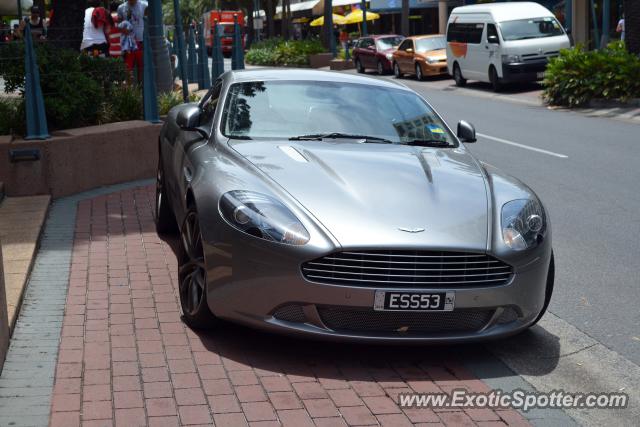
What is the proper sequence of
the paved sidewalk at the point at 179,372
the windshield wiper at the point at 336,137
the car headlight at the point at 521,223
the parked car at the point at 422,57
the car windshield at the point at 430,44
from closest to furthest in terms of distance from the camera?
the paved sidewalk at the point at 179,372 → the car headlight at the point at 521,223 → the windshield wiper at the point at 336,137 → the parked car at the point at 422,57 → the car windshield at the point at 430,44

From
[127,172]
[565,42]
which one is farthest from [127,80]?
[565,42]

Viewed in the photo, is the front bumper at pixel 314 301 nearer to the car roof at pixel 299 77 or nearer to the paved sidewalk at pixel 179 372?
the paved sidewalk at pixel 179 372

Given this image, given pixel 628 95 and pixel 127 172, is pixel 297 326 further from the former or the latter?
pixel 628 95

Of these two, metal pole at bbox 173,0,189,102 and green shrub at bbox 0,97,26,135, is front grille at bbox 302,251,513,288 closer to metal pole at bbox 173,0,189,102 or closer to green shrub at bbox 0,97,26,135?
green shrub at bbox 0,97,26,135

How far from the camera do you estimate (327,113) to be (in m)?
7.04

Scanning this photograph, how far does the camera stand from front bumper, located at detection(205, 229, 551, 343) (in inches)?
207

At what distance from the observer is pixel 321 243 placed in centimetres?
523

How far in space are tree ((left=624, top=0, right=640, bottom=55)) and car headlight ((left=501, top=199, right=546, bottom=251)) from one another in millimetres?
18488

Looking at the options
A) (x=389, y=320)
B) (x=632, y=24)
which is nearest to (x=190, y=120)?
(x=389, y=320)

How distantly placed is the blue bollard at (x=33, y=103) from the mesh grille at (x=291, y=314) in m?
5.80

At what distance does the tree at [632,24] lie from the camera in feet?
75.6

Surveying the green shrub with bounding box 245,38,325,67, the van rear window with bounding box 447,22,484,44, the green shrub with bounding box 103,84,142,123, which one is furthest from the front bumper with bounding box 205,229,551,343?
the green shrub with bounding box 245,38,325,67

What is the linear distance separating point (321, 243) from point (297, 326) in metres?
0.47

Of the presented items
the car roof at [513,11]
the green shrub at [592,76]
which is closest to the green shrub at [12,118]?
the green shrub at [592,76]
